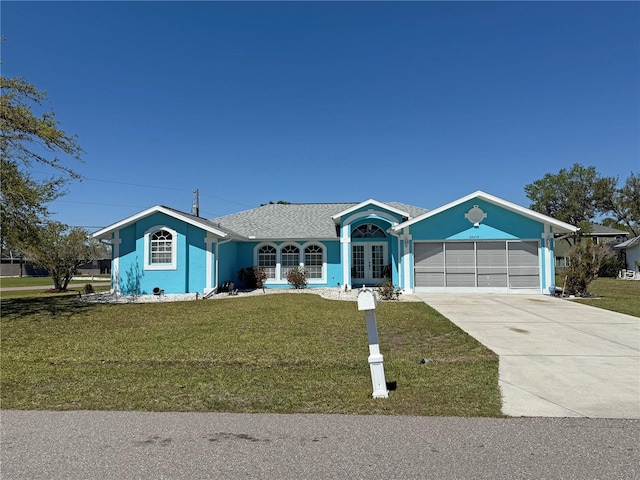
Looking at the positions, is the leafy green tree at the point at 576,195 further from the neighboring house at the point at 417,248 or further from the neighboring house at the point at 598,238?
the neighboring house at the point at 417,248

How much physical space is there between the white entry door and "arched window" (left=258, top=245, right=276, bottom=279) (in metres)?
4.18

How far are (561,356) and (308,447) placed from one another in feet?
17.7

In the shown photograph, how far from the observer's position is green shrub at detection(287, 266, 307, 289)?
66.9 ft

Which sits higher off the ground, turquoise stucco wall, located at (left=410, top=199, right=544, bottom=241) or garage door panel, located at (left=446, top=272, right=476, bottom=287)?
turquoise stucco wall, located at (left=410, top=199, right=544, bottom=241)

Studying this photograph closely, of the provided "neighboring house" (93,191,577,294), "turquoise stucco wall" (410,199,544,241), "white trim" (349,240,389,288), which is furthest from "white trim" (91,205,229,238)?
"turquoise stucco wall" (410,199,544,241)

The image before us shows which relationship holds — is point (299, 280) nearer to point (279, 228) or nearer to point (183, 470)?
point (279, 228)

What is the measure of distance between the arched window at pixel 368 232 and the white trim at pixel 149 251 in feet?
27.9

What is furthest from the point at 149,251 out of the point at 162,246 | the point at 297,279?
the point at 297,279

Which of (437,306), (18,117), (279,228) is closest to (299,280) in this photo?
(279,228)

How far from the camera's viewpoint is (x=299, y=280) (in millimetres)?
20406

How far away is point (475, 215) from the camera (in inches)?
702

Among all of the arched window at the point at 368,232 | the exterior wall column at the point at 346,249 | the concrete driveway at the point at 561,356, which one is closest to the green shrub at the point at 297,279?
the exterior wall column at the point at 346,249

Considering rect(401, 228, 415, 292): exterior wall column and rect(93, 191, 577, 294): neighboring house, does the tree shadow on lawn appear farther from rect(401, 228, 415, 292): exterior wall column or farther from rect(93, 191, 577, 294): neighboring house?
rect(401, 228, 415, 292): exterior wall column

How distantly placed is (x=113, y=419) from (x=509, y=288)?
1703cm
